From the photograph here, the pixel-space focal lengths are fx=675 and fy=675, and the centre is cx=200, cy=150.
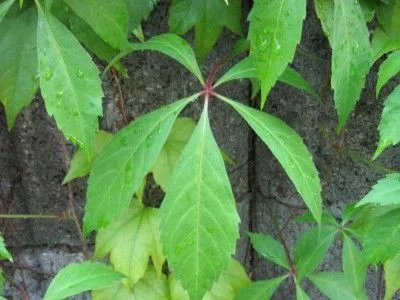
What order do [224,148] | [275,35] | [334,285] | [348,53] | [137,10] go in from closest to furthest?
[275,35] → [348,53] → [137,10] → [334,285] → [224,148]

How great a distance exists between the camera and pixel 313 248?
3.53 ft

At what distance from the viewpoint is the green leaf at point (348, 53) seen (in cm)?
89

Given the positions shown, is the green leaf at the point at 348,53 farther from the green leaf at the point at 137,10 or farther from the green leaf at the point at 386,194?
the green leaf at the point at 137,10

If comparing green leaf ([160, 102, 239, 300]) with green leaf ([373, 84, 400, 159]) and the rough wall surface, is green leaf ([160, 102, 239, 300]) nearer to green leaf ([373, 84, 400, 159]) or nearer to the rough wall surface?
green leaf ([373, 84, 400, 159])

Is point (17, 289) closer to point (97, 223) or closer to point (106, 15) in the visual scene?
point (97, 223)

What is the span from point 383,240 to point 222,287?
37 centimetres

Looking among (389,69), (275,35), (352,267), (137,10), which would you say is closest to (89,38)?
(137,10)

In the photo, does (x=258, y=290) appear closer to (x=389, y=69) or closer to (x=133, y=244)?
(x=133, y=244)

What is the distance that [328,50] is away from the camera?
119 centimetres

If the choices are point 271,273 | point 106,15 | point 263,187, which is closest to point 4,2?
point 106,15

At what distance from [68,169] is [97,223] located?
1.03 feet

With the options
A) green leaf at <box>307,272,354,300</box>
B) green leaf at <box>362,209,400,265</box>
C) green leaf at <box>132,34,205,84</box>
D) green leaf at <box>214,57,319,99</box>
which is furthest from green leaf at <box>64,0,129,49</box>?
green leaf at <box>307,272,354,300</box>

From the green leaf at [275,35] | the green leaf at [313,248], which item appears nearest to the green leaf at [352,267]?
the green leaf at [313,248]

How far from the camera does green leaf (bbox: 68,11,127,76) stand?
0.96 m
